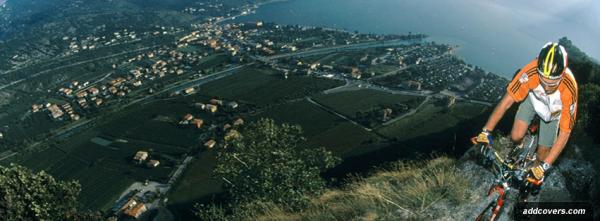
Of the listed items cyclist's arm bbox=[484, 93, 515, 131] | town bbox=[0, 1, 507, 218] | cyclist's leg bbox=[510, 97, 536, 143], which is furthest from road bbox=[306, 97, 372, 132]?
cyclist's arm bbox=[484, 93, 515, 131]

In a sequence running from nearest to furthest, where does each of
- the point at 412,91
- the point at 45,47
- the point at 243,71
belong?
Answer: the point at 412,91 < the point at 243,71 < the point at 45,47

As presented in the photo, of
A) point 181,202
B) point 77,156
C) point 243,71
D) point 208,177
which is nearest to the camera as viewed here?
point 181,202

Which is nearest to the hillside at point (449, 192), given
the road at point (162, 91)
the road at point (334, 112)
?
the road at point (334, 112)

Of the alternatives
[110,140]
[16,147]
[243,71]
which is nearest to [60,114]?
[16,147]

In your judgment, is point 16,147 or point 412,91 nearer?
point 16,147

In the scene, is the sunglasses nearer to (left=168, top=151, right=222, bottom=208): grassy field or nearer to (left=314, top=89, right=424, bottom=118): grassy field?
(left=168, top=151, right=222, bottom=208): grassy field

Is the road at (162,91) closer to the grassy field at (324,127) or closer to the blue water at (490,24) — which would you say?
the grassy field at (324,127)

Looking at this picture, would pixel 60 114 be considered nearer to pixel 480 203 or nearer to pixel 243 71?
pixel 243 71

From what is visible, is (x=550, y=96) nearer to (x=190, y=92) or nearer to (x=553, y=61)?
(x=553, y=61)
